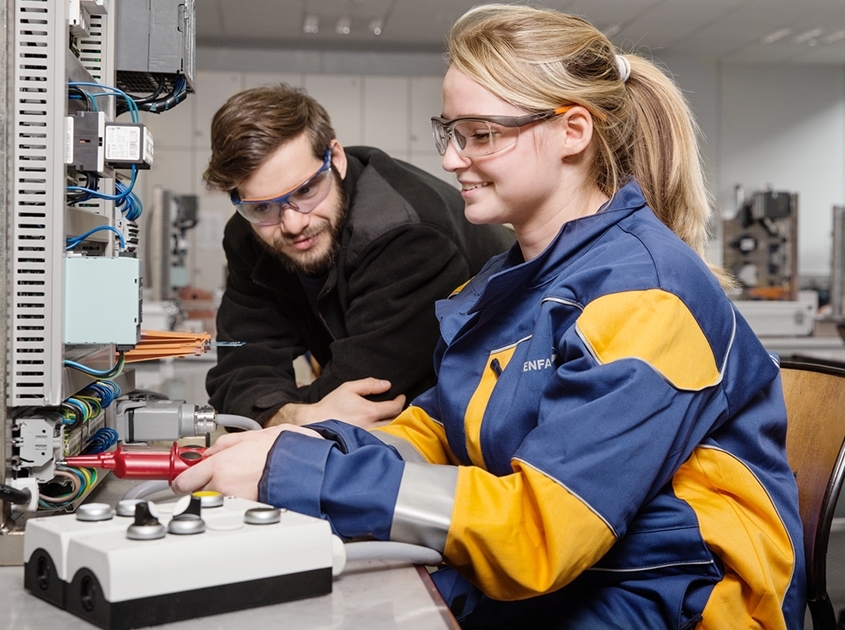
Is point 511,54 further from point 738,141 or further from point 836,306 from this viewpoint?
point 738,141

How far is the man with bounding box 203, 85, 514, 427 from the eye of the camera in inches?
63.8

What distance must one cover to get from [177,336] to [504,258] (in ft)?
1.72

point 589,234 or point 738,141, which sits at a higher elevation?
point 738,141

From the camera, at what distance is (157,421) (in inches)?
50.6

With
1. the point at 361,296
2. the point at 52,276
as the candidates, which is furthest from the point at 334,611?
the point at 361,296

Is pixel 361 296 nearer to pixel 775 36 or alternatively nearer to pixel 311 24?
pixel 311 24

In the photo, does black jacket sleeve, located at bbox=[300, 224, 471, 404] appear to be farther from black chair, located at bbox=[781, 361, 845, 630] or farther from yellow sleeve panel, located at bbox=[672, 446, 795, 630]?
yellow sleeve panel, located at bbox=[672, 446, 795, 630]

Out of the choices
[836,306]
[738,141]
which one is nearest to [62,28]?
[836,306]

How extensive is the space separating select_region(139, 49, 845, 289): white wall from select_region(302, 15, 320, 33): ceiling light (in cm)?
33

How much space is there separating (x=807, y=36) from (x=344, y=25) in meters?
3.53

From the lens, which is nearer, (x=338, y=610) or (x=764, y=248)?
(x=338, y=610)

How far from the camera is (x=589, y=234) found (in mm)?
1035

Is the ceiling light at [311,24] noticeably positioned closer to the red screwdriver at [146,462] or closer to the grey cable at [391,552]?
the red screwdriver at [146,462]

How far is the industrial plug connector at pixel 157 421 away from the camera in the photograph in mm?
1284
